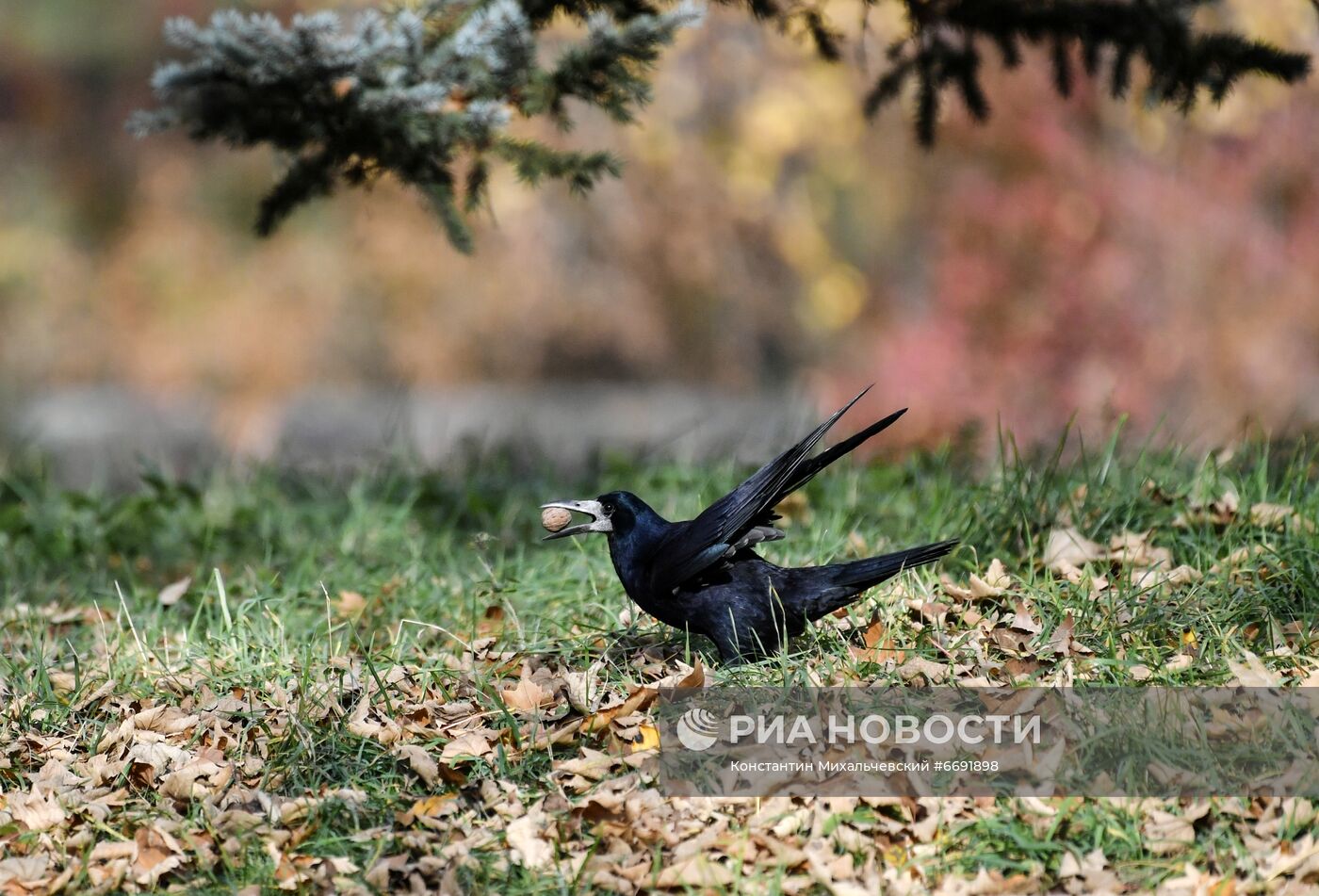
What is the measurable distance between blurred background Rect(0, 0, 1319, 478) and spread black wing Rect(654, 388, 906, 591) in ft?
13.3

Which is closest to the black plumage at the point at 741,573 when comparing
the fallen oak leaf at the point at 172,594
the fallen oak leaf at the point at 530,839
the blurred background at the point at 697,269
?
the fallen oak leaf at the point at 530,839

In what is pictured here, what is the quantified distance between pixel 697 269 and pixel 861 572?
796 cm

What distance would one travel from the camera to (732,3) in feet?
16.5

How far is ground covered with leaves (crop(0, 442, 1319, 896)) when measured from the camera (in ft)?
9.11

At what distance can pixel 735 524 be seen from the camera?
338cm

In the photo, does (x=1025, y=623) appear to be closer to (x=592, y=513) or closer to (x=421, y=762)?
(x=592, y=513)

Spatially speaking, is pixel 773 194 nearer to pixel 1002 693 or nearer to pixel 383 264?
pixel 383 264

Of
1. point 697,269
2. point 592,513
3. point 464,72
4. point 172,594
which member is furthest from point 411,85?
point 697,269

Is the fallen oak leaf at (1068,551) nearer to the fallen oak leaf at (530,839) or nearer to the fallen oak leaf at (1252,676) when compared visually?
the fallen oak leaf at (1252,676)

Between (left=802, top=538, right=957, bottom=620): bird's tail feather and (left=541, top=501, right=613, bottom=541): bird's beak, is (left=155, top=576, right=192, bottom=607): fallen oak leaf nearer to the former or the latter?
(left=541, top=501, right=613, bottom=541): bird's beak

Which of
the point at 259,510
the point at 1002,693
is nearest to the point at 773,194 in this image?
the point at 259,510

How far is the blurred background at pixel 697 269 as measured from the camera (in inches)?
334

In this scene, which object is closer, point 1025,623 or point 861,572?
point 861,572

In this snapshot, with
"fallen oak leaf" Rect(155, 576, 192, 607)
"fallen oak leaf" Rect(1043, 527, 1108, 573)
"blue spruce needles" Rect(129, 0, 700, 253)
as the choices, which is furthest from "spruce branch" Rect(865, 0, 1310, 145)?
"fallen oak leaf" Rect(155, 576, 192, 607)
